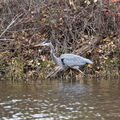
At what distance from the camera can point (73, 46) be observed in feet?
40.6

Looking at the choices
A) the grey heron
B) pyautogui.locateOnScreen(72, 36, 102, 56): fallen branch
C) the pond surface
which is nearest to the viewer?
the pond surface

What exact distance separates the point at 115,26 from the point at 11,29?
15.2 ft

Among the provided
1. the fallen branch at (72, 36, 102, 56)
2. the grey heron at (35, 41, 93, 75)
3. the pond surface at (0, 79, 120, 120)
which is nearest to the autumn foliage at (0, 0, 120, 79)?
the fallen branch at (72, 36, 102, 56)

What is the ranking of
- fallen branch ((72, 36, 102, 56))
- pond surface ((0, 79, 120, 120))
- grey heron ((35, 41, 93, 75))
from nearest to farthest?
pond surface ((0, 79, 120, 120)) → grey heron ((35, 41, 93, 75)) → fallen branch ((72, 36, 102, 56))

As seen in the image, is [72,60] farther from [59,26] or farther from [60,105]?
[60,105]

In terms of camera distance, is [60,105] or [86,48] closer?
Result: [60,105]

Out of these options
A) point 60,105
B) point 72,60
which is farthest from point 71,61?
point 60,105

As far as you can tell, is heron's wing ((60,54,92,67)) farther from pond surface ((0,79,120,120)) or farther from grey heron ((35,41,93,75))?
pond surface ((0,79,120,120))

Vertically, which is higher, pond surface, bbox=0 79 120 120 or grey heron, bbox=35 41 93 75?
grey heron, bbox=35 41 93 75

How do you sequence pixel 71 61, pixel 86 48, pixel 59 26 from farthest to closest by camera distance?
pixel 59 26, pixel 86 48, pixel 71 61

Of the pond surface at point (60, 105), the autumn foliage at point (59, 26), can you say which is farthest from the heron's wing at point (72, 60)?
the pond surface at point (60, 105)

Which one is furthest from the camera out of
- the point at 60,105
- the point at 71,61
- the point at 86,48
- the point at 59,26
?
the point at 59,26

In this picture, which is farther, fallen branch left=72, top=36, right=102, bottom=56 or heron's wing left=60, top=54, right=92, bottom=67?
fallen branch left=72, top=36, right=102, bottom=56

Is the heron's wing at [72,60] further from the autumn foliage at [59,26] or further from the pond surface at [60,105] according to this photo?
the pond surface at [60,105]
